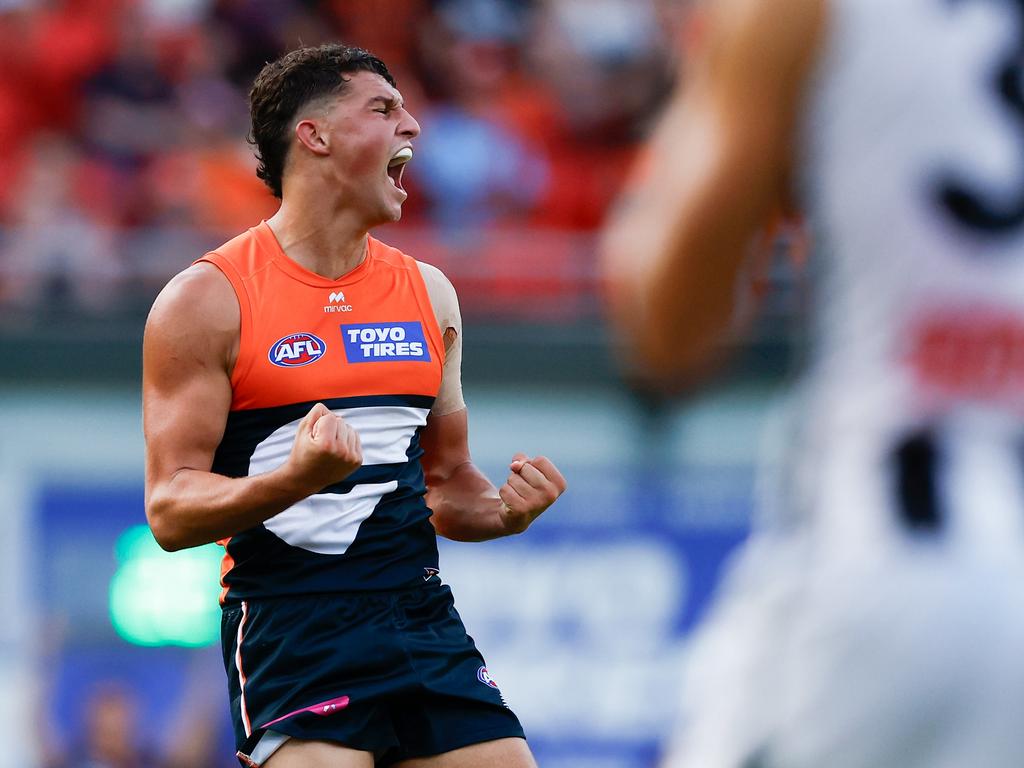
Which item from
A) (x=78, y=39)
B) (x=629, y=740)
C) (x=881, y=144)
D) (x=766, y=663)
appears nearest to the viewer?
(x=881, y=144)

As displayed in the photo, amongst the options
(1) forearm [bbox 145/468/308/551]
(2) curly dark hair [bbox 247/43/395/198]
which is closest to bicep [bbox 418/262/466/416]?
(2) curly dark hair [bbox 247/43/395/198]

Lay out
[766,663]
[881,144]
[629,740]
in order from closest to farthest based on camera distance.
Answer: [881,144] < [766,663] < [629,740]

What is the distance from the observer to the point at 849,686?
2555 mm

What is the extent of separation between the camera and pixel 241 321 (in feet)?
13.7

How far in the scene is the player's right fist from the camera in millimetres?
3709

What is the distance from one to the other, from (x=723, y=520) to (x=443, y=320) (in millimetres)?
5856

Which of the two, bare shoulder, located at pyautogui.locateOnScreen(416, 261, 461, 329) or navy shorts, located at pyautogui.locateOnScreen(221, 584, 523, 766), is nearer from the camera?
navy shorts, located at pyautogui.locateOnScreen(221, 584, 523, 766)

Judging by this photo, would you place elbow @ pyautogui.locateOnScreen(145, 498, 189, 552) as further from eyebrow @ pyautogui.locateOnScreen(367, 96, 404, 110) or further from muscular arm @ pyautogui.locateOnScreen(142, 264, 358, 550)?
eyebrow @ pyautogui.locateOnScreen(367, 96, 404, 110)

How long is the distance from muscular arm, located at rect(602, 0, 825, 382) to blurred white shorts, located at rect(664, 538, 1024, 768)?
0.42 m

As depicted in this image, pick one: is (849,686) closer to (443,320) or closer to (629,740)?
(443,320)

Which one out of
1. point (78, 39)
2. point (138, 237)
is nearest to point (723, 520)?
point (138, 237)

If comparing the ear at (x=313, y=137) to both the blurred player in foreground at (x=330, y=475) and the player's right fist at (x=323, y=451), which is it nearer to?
the blurred player in foreground at (x=330, y=475)

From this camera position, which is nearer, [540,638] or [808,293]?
[808,293]

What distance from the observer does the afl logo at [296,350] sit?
4.18 meters
